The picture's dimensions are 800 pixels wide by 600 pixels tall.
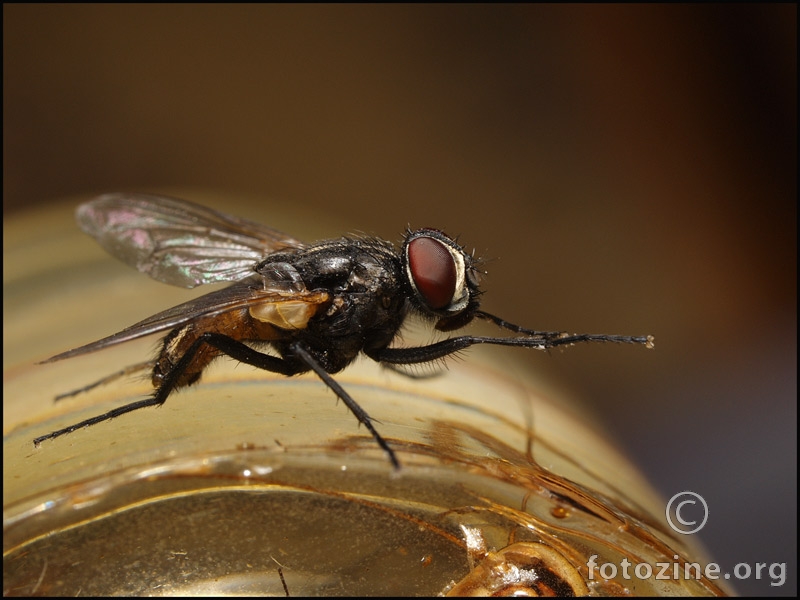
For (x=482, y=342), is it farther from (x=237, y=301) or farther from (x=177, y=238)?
(x=177, y=238)

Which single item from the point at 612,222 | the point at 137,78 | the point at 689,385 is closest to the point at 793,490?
the point at 689,385

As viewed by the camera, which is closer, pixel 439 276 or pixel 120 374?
pixel 439 276

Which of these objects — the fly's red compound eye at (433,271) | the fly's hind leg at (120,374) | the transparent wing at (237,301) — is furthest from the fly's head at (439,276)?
the fly's hind leg at (120,374)

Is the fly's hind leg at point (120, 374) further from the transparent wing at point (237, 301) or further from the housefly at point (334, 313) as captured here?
the transparent wing at point (237, 301)

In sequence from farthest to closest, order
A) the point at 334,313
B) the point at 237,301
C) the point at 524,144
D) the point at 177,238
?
the point at 524,144, the point at 177,238, the point at 334,313, the point at 237,301

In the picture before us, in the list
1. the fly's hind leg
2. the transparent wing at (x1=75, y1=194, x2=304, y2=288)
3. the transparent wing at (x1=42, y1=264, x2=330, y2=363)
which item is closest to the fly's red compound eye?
the transparent wing at (x1=42, y1=264, x2=330, y2=363)

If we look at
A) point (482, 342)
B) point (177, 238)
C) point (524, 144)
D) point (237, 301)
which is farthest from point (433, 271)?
point (524, 144)

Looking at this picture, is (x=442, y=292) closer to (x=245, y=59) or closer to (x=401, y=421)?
(x=401, y=421)
